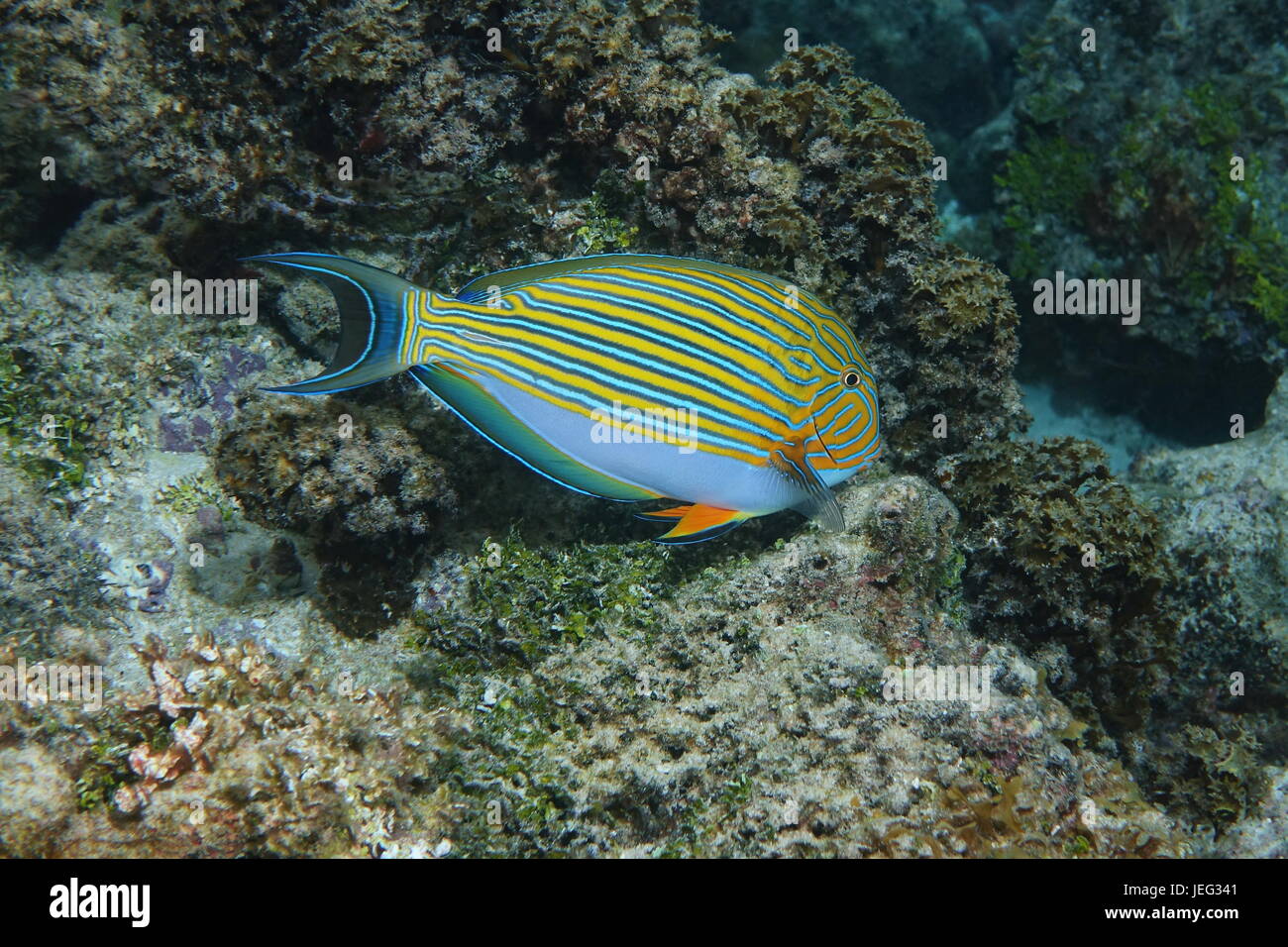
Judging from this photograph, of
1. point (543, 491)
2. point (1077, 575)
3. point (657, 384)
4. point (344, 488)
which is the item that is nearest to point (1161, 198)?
point (1077, 575)

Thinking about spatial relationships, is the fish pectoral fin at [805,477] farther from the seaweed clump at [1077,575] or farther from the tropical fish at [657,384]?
the seaweed clump at [1077,575]

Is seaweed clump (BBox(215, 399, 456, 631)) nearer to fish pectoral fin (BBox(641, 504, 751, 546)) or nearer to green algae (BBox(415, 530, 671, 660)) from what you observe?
green algae (BBox(415, 530, 671, 660))

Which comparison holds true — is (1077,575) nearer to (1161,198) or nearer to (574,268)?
(574,268)

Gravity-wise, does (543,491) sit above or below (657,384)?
below

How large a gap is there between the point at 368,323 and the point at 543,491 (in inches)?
56.4

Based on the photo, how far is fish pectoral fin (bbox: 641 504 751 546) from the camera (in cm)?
274

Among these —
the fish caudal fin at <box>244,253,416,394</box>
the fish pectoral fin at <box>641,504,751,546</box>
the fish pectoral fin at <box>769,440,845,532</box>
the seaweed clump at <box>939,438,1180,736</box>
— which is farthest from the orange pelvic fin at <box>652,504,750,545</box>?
the seaweed clump at <box>939,438,1180,736</box>

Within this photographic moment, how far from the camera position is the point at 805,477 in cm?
275

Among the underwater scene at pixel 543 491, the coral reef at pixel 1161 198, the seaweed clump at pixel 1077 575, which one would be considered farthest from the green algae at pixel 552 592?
the coral reef at pixel 1161 198

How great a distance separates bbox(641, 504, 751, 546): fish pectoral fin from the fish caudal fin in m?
1.26

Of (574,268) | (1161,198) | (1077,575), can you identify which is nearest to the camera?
(574,268)

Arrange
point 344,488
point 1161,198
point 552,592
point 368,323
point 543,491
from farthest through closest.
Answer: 1. point 1161,198
2. point 543,491
3. point 552,592
4. point 344,488
5. point 368,323

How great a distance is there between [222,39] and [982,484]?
493 centimetres

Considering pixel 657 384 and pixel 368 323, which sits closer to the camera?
pixel 368 323
